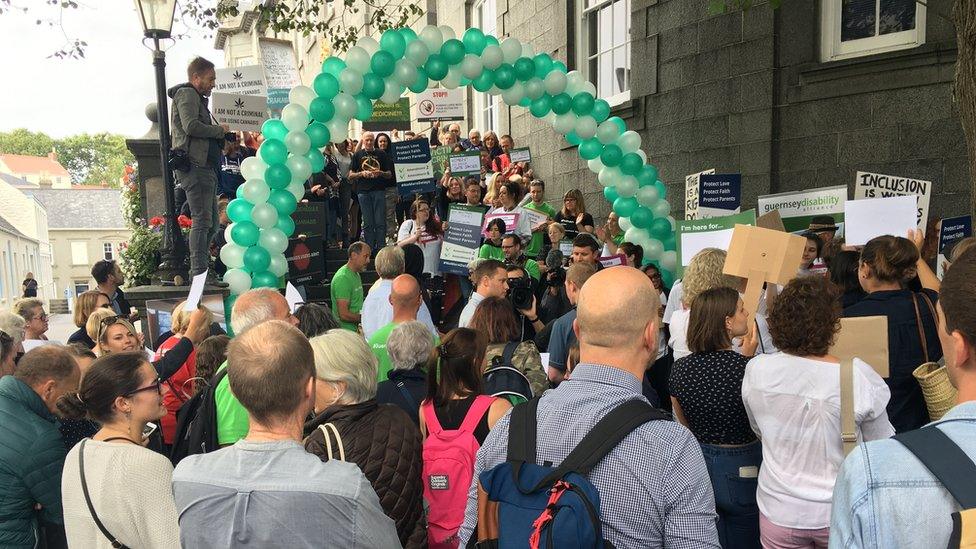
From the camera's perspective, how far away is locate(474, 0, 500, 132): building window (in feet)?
56.9

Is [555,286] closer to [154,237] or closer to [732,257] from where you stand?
[732,257]

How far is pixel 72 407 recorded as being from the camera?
10.6ft

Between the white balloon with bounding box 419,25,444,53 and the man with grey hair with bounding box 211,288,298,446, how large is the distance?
5057 millimetres

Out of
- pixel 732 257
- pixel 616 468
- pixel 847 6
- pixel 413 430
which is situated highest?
pixel 847 6

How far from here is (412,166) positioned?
444 inches

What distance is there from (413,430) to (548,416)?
1044 mm

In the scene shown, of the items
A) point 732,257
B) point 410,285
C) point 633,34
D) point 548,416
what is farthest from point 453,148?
point 548,416

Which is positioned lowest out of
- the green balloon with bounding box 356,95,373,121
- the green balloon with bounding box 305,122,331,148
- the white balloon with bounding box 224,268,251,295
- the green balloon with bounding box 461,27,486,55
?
the white balloon with bounding box 224,268,251,295

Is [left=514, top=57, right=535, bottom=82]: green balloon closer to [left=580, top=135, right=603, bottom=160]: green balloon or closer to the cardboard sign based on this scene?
[left=580, top=135, right=603, bottom=160]: green balloon

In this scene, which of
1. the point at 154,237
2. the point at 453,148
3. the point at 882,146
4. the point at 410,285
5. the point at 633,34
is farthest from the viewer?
the point at 453,148

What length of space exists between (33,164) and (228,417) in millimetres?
106891

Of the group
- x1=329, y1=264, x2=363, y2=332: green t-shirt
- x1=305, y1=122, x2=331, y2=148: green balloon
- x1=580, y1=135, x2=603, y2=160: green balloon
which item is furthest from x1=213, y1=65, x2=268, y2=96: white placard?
x1=329, y1=264, x2=363, y2=332: green t-shirt

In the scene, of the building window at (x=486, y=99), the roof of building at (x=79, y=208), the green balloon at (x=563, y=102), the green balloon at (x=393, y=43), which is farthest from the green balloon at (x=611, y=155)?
the roof of building at (x=79, y=208)

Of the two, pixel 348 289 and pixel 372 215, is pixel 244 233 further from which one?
pixel 372 215
